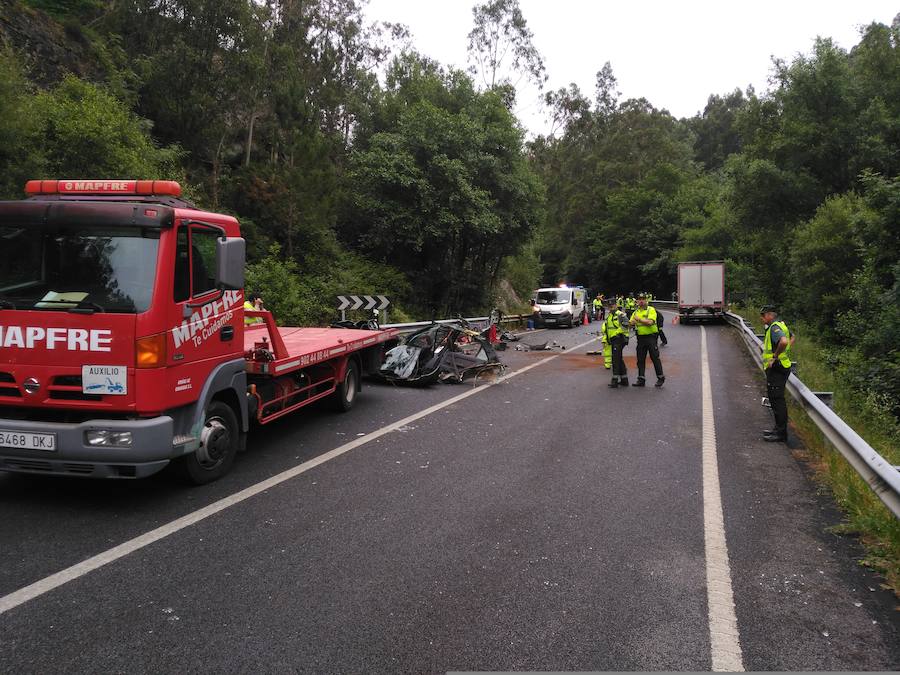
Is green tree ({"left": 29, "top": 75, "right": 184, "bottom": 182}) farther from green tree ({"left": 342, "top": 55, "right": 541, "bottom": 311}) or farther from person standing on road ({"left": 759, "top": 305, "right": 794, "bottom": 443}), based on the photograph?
person standing on road ({"left": 759, "top": 305, "right": 794, "bottom": 443})

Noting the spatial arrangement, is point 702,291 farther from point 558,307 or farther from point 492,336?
point 492,336

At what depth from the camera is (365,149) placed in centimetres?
3123

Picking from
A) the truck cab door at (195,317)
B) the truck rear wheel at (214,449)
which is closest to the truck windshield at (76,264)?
the truck cab door at (195,317)

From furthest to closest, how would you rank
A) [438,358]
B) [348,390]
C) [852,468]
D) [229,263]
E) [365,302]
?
[365,302], [438,358], [348,390], [852,468], [229,263]

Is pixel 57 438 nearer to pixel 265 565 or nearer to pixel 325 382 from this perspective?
pixel 265 565

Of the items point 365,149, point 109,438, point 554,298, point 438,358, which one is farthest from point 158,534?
point 365,149

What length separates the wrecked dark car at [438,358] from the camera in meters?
11.5

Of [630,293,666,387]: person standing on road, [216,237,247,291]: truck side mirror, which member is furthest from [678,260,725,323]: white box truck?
[216,237,247,291]: truck side mirror

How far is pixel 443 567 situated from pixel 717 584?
1692mm

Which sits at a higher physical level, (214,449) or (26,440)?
(26,440)

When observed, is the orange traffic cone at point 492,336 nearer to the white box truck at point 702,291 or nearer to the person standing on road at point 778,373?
the person standing on road at point 778,373

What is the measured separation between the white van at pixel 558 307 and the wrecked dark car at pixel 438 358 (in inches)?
627

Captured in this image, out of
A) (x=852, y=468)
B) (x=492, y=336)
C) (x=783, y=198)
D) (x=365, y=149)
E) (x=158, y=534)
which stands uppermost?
(x=365, y=149)

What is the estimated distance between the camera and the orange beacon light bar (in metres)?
5.20
